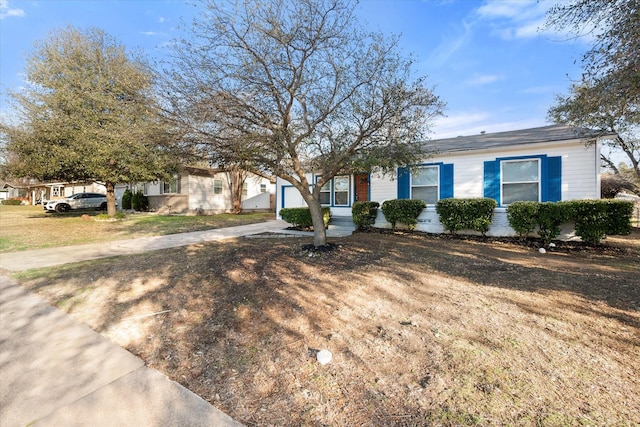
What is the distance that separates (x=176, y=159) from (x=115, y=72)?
36.2ft

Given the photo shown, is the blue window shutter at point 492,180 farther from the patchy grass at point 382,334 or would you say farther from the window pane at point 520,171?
the patchy grass at point 382,334

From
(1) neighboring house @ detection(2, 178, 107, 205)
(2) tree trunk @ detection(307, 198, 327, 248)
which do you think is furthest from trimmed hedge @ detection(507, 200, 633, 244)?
(1) neighboring house @ detection(2, 178, 107, 205)

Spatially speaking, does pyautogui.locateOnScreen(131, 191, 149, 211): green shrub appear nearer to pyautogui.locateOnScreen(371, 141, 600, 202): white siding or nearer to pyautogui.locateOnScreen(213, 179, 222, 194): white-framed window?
pyautogui.locateOnScreen(213, 179, 222, 194): white-framed window

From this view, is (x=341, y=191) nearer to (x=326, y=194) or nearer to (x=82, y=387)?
(x=326, y=194)

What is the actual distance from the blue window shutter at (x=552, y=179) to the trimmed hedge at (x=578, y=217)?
1050mm

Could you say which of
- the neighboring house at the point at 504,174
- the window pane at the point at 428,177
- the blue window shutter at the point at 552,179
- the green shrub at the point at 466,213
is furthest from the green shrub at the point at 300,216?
the blue window shutter at the point at 552,179

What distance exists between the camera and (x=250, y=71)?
5434 millimetres

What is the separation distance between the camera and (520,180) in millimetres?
9383

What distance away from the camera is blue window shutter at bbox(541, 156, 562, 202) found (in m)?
8.86

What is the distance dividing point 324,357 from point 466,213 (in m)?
8.21

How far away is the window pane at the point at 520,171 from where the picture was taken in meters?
9.27

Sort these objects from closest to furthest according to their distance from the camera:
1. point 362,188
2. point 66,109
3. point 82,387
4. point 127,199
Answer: point 82,387 < point 362,188 < point 66,109 < point 127,199

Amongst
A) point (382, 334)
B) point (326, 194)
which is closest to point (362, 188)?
point (326, 194)

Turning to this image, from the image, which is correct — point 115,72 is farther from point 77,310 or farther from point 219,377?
point 219,377
